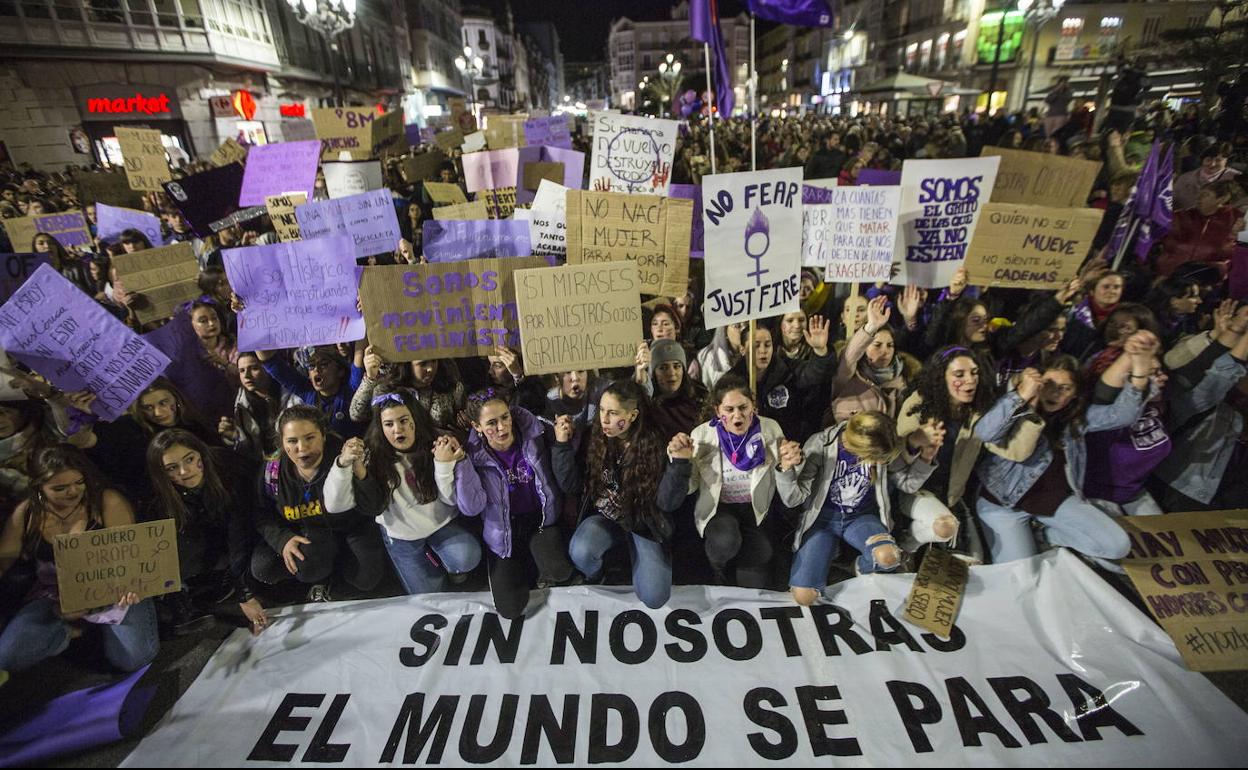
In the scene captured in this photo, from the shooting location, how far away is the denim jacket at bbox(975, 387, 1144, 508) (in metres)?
3.05

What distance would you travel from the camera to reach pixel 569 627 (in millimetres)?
2988

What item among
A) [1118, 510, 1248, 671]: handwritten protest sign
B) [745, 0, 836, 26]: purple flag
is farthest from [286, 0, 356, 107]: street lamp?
[1118, 510, 1248, 671]: handwritten protest sign

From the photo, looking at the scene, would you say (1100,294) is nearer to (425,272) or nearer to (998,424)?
(998,424)

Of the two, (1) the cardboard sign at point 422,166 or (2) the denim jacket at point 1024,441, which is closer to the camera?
(2) the denim jacket at point 1024,441

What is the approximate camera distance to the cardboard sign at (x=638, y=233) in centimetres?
390

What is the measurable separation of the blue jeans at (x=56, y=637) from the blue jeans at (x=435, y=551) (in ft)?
4.07

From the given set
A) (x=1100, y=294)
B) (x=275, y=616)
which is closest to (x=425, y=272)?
(x=275, y=616)

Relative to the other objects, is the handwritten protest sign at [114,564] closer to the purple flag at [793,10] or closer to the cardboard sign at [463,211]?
the cardboard sign at [463,211]

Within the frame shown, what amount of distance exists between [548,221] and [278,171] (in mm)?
3692

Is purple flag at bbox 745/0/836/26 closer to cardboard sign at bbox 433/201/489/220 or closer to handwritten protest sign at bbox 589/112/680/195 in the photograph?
handwritten protest sign at bbox 589/112/680/195

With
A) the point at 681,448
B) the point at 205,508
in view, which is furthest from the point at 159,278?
the point at 681,448

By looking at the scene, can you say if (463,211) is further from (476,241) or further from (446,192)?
(446,192)

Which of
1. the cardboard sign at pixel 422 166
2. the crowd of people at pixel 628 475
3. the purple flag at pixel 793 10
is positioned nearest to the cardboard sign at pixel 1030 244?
the crowd of people at pixel 628 475

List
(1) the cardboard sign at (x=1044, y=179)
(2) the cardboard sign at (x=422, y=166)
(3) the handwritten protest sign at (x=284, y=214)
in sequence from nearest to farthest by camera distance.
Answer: (1) the cardboard sign at (x=1044, y=179)
(3) the handwritten protest sign at (x=284, y=214)
(2) the cardboard sign at (x=422, y=166)
